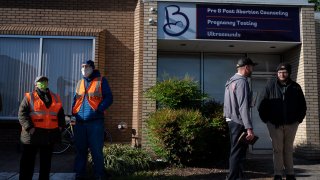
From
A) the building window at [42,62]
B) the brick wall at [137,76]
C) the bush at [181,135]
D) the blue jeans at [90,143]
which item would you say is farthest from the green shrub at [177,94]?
the building window at [42,62]

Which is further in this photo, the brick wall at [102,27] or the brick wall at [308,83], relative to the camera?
the brick wall at [102,27]

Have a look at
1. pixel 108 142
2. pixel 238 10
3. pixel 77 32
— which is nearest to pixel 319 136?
pixel 238 10

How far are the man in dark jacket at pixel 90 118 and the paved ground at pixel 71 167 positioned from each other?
2.23ft

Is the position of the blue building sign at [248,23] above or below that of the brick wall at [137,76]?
above

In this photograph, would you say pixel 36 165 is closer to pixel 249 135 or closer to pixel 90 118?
pixel 90 118

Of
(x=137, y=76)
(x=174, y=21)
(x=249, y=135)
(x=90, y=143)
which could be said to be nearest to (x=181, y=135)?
(x=90, y=143)

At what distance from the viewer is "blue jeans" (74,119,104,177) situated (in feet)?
21.5

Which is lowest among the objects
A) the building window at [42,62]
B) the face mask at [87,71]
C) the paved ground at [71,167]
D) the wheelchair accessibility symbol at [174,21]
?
the paved ground at [71,167]

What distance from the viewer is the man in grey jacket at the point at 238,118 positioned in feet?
19.2

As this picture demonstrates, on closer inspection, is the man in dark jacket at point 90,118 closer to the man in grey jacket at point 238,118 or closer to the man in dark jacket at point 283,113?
the man in grey jacket at point 238,118

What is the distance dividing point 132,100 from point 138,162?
8.84ft

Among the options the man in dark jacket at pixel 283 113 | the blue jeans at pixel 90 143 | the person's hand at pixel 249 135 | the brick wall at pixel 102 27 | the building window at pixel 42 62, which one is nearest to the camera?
the person's hand at pixel 249 135

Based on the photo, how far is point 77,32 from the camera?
10.2 metres

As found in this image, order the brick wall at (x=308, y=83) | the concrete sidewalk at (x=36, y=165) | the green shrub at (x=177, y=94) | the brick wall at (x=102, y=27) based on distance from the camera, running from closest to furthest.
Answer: the concrete sidewalk at (x=36, y=165) → the green shrub at (x=177, y=94) → the brick wall at (x=308, y=83) → the brick wall at (x=102, y=27)
